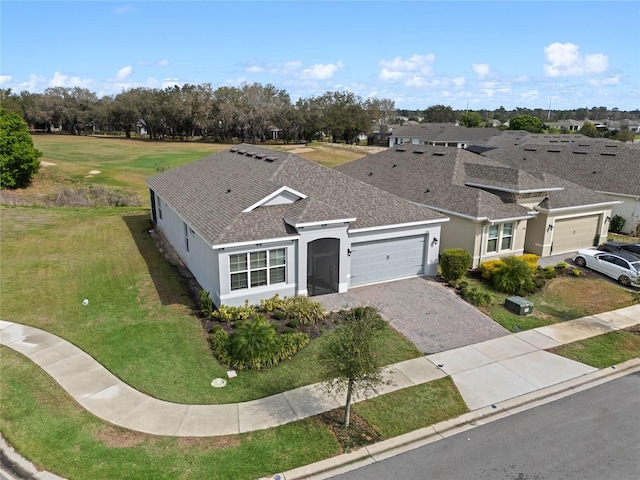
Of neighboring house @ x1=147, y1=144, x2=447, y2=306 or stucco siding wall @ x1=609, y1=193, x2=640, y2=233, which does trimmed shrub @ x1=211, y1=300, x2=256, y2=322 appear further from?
stucco siding wall @ x1=609, y1=193, x2=640, y2=233

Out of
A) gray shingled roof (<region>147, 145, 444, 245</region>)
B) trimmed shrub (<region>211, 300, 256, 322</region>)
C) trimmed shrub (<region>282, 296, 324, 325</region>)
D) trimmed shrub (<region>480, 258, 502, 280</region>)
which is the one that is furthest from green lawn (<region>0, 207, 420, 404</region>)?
trimmed shrub (<region>480, 258, 502, 280</region>)

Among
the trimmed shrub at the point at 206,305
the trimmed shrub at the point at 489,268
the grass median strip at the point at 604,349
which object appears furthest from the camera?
the trimmed shrub at the point at 489,268

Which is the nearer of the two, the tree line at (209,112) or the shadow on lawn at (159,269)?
the shadow on lawn at (159,269)

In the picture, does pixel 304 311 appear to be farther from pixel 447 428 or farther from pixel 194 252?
pixel 447 428

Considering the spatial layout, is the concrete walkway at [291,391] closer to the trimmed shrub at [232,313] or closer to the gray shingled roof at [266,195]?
the trimmed shrub at [232,313]

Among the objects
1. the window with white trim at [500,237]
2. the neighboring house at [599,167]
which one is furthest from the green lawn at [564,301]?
the neighboring house at [599,167]

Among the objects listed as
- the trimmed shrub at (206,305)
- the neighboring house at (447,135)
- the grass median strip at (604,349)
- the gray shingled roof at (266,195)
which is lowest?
the grass median strip at (604,349)

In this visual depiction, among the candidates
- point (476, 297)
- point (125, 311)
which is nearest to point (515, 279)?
point (476, 297)
